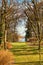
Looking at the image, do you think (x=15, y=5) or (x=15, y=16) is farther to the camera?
(x=15, y=16)

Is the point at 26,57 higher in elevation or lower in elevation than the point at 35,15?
lower

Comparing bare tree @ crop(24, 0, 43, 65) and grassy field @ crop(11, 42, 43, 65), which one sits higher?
bare tree @ crop(24, 0, 43, 65)

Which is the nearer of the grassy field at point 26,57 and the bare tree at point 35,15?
the grassy field at point 26,57

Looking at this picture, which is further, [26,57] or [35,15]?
[35,15]

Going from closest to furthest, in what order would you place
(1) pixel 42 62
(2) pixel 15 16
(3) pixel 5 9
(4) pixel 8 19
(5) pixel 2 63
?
(5) pixel 2 63 < (1) pixel 42 62 < (3) pixel 5 9 < (4) pixel 8 19 < (2) pixel 15 16

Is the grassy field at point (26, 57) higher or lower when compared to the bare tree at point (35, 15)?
lower

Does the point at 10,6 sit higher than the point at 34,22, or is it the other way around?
the point at 10,6

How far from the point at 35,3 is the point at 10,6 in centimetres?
163

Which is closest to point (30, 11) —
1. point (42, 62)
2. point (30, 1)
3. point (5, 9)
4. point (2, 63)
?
point (30, 1)

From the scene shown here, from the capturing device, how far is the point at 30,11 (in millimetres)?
14172

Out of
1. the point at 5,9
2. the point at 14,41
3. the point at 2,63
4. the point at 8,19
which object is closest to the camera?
the point at 2,63

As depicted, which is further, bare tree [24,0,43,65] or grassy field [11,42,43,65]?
bare tree [24,0,43,65]

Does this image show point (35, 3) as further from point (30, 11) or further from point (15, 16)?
point (15, 16)

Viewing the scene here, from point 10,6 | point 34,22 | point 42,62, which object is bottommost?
point 42,62
